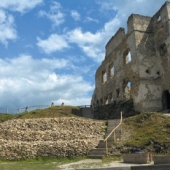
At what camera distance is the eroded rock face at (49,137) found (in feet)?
60.4

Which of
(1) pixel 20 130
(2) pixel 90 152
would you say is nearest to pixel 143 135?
(2) pixel 90 152

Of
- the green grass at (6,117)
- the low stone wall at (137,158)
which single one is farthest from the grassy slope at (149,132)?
the green grass at (6,117)

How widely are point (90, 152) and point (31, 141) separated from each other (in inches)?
192

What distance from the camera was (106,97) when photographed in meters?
38.2

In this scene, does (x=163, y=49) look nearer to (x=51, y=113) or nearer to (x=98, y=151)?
(x=51, y=113)

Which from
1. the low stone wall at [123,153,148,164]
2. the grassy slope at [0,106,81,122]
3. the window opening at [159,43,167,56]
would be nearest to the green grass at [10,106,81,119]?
the grassy slope at [0,106,81,122]

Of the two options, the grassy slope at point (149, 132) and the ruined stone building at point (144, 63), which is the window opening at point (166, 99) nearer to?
the ruined stone building at point (144, 63)

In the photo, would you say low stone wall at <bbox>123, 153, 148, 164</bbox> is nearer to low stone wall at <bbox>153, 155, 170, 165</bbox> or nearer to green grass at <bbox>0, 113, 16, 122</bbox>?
low stone wall at <bbox>153, 155, 170, 165</bbox>

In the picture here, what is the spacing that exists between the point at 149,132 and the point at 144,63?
12836 mm

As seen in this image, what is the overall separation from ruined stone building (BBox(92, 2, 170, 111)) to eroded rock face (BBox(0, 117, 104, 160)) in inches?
346

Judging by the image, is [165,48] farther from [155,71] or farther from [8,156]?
[8,156]

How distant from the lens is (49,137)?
20.8m

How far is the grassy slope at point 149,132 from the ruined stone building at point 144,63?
734 centimetres

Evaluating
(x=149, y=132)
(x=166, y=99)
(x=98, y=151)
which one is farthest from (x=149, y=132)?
(x=166, y=99)
